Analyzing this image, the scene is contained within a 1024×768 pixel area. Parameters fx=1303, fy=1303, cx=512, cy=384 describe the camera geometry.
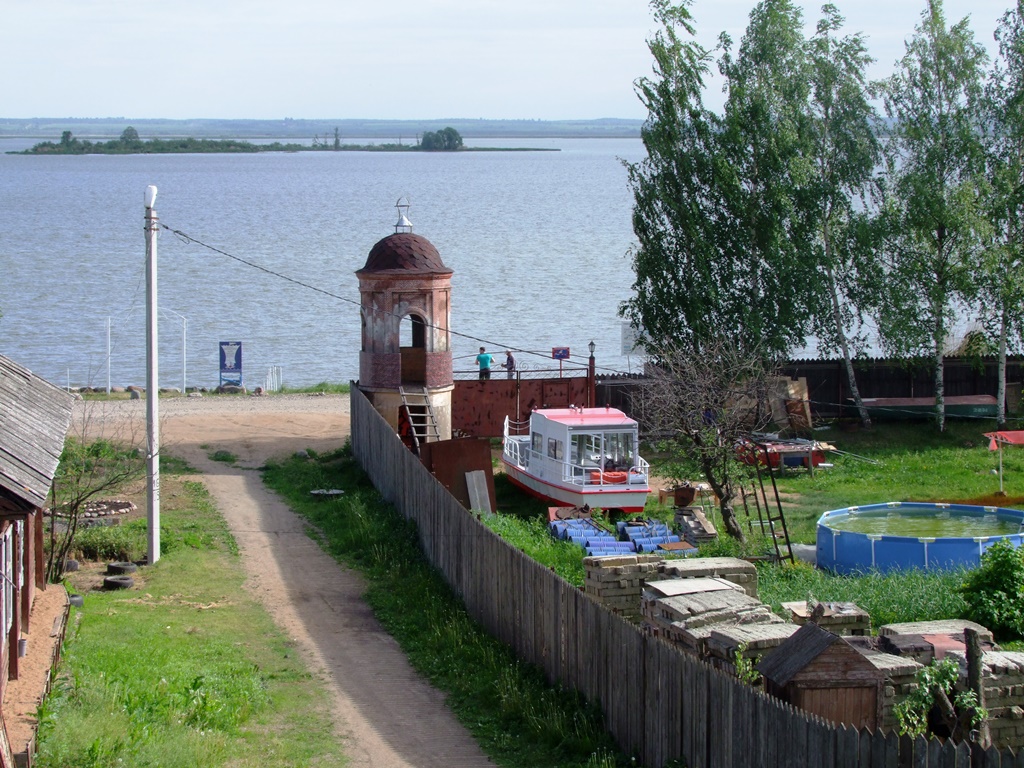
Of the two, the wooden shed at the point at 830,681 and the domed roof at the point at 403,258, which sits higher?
the domed roof at the point at 403,258

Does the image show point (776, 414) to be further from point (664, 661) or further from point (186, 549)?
point (664, 661)

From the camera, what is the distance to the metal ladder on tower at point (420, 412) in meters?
31.3

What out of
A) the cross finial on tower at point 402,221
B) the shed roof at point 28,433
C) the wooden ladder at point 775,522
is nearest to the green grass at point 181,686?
the shed roof at point 28,433

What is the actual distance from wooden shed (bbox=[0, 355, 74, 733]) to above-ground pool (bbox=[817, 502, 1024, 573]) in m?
12.9

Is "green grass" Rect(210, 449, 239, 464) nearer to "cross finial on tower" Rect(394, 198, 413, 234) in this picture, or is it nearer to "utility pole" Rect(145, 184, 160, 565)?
"cross finial on tower" Rect(394, 198, 413, 234)

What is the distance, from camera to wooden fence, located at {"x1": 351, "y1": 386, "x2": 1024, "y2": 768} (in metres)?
10.0

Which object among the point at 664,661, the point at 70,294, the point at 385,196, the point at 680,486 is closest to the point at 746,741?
the point at 664,661

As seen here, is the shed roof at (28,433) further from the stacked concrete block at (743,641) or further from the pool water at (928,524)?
the pool water at (928,524)

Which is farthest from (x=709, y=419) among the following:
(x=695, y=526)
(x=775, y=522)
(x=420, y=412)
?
(x=420, y=412)

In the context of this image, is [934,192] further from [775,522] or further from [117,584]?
[117,584]

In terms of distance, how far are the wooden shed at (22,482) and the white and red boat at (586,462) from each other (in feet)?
38.2

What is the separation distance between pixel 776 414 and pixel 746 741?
2365cm

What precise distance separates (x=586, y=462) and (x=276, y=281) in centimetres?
6557

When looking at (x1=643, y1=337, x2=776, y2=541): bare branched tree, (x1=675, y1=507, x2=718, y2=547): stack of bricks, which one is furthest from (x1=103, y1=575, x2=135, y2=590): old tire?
(x1=643, y1=337, x2=776, y2=541): bare branched tree
